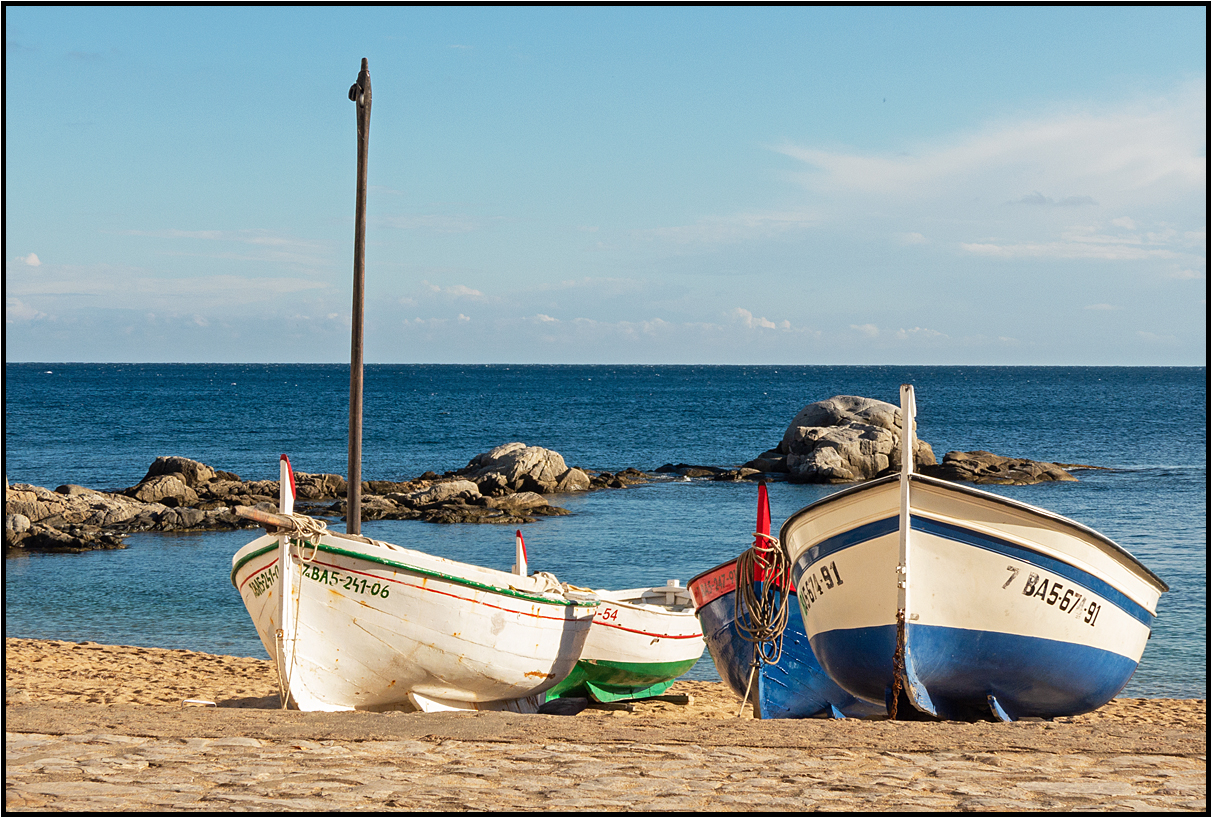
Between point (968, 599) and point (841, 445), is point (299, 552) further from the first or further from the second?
point (841, 445)

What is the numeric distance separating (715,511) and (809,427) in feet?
39.7

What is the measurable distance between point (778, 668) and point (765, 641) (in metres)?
1.13

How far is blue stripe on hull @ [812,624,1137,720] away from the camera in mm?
7738

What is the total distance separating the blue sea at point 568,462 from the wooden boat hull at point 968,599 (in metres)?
Answer: 6.52

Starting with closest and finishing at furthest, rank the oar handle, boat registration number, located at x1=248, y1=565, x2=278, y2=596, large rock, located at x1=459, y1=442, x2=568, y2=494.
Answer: the oar handle < boat registration number, located at x1=248, y1=565, x2=278, y2=596 < large rock, located at x1=459, y1=442, x2=568, y2=494

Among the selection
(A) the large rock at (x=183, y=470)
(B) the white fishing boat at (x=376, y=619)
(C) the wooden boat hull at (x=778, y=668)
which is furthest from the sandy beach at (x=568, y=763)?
(A) the large rock at (x=183, y=470)

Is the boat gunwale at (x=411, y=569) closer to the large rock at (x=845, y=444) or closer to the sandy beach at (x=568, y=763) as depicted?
the sandy beach at (x=568, y=763)

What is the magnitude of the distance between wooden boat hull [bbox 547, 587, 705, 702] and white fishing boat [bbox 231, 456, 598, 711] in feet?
5.20

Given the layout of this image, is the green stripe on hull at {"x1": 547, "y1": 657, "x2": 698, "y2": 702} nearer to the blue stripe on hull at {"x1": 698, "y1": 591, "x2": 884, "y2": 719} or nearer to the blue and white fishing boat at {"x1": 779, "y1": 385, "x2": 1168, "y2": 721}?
the blue stripe on hull at {"x1": 698, "y1": 591, "x2": 884, "y2": 719}

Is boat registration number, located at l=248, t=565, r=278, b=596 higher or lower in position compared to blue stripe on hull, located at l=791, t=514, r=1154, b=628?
lower

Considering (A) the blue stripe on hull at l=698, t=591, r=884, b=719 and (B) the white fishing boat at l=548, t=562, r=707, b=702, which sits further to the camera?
(B) the white fishing boat at l=548, t=562, r=707, b=702

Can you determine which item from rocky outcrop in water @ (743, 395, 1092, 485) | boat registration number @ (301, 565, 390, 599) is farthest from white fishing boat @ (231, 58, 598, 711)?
rocky outcrop in water @ (743, 395, 1092, 485)

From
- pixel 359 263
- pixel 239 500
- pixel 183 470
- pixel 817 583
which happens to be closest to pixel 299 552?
pixel 359 263

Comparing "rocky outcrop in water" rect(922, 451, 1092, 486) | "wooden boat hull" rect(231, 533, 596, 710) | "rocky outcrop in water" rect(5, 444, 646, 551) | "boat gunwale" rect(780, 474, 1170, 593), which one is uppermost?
"boat gunwale" rect(780, 474, 1170, 593)
